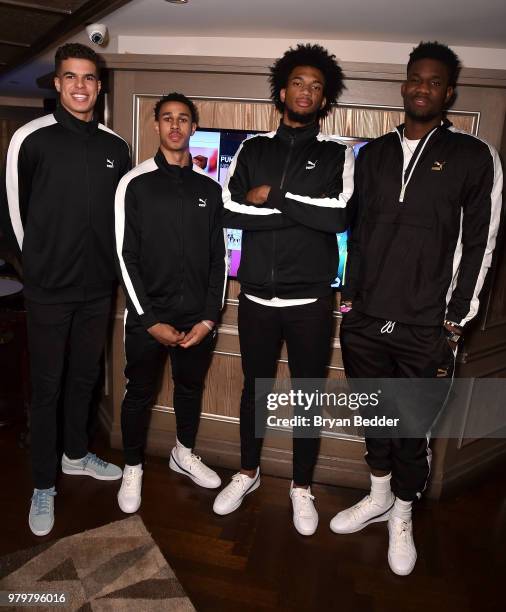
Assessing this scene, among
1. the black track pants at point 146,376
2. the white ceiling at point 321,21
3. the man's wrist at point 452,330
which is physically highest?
the white ceiling at point 321,21

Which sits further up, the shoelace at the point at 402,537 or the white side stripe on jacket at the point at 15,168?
the white side stripe on jacket at the point at 15,168

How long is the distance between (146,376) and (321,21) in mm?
1761

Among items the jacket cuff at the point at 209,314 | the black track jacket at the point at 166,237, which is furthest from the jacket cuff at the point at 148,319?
the jacket cuff at the point at 209,314

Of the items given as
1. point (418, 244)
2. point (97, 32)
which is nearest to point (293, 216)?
point (418, 244)

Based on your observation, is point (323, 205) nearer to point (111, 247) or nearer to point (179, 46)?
point (111, 247)

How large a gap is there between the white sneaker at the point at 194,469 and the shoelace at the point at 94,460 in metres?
0.34

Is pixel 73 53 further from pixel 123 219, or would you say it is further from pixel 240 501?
pixel 240 501

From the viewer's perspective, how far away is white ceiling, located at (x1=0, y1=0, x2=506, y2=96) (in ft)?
6.72

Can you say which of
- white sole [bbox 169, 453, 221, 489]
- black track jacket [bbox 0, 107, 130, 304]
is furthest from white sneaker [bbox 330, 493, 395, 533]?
black track jacket [bbox 0, 107, 130, 304]

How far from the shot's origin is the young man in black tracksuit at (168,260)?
2.04 m

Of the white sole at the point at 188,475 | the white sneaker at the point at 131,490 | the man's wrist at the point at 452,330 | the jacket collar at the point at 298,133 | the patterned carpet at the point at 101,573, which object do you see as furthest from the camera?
the white sole at the point at 188,475

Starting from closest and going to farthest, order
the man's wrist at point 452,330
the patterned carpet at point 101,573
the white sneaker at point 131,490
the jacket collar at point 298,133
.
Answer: the patterned carpet at point 101,573 → the man's wrist at point 452,330 → the jacket collar at point 298,133 → the white sneaker at point 131,490

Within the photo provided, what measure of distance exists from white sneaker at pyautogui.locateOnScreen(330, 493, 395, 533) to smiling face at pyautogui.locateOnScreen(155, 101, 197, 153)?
67.5 inches

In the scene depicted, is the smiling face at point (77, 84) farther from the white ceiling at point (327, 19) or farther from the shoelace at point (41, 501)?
the shoelace at point (41, 501)
